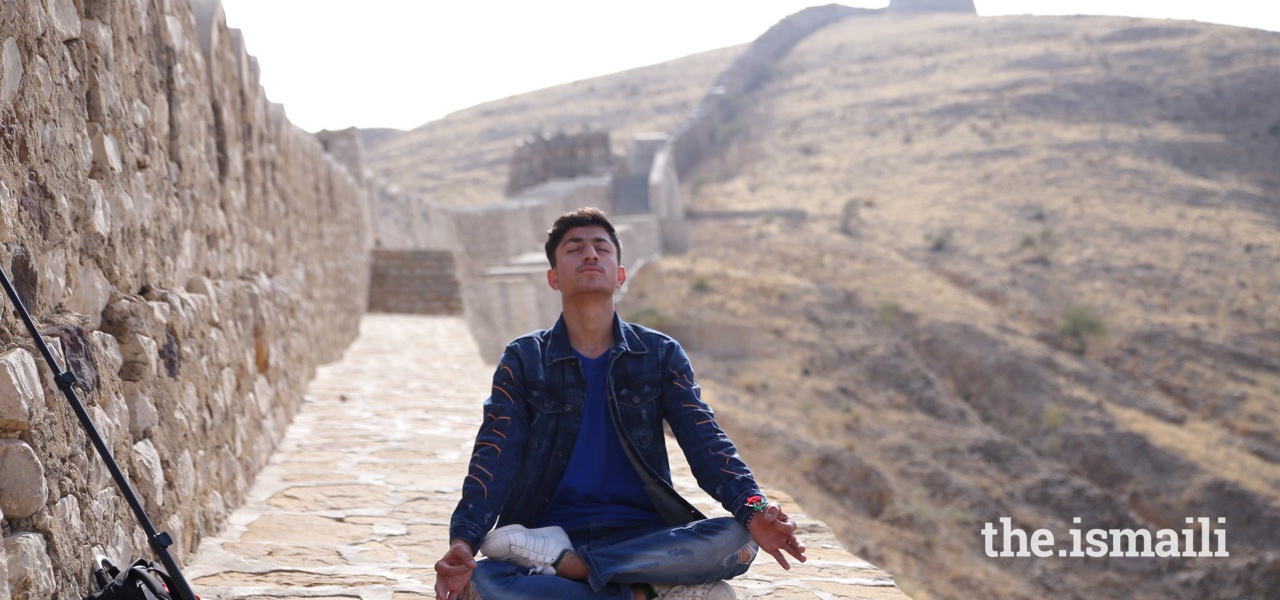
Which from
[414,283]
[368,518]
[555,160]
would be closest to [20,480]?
[368,518]

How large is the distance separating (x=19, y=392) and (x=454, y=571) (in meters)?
0.92

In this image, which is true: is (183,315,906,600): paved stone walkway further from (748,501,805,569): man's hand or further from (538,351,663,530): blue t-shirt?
(748,501,805,569): man's hand

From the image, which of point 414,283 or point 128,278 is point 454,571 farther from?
point 414,283

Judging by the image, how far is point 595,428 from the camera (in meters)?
2.78

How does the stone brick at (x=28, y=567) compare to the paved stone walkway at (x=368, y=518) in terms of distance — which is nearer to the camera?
the stone brick at (x=28, y=567)

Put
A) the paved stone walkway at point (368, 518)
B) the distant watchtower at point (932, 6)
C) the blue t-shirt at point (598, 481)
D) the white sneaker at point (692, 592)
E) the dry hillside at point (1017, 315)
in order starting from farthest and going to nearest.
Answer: the distant watchtower at point (932, 6) < the dry hillside at point (1017, 315) < the paved stone walkway at point (368, 518) < the blue t-shirt at point (598, 481) < the white sneaker at point (692, 592)

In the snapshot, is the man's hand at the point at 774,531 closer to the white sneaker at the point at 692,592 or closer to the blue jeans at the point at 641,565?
the blue jeans at the point at 641,565

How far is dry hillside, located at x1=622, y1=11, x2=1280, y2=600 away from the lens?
13039 millimetres

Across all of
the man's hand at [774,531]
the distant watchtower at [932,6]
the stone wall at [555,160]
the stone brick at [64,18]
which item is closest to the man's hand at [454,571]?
the man's hand at [774,531]

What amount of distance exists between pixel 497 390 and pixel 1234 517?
1348cm

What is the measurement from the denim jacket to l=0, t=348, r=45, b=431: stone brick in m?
0.95

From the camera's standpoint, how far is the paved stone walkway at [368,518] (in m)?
3.28

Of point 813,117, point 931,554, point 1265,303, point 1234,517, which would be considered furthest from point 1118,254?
point 813,117

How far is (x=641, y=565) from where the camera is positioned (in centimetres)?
251
